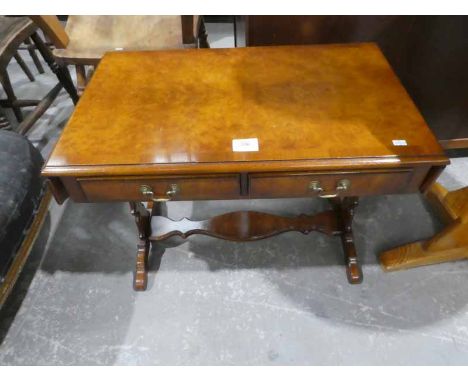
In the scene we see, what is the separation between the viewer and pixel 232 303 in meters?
1.24

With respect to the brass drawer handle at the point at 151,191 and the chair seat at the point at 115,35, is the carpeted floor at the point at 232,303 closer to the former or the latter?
the brass drawer handle at the point at 151,191

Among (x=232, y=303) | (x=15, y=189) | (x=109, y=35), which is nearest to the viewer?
(x=15, y=189)

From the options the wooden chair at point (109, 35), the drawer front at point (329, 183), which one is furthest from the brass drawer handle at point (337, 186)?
the wooden chair at point (109, 35)

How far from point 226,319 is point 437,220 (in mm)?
1052

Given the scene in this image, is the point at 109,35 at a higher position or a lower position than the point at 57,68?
higher

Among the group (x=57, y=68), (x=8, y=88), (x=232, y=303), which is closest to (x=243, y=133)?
(x=232, y=303)

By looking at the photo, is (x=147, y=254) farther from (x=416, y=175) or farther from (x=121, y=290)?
(x=416, y=175)

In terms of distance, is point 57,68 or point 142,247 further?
point 57,68

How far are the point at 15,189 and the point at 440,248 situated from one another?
1.58 meters

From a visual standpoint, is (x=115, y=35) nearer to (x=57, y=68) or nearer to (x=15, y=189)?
(x=57, y=68)

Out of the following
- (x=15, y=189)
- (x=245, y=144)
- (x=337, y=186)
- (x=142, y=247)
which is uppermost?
(x=245, y=144)

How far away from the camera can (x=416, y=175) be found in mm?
850

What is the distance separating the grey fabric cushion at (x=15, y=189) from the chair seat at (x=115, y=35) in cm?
44
